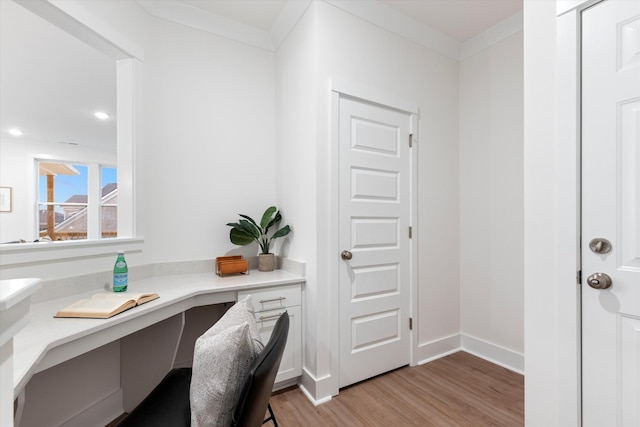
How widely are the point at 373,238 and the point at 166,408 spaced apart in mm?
1590

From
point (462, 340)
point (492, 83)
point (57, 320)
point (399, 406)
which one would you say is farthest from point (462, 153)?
point (57, 320)

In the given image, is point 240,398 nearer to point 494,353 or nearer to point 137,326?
point 137,326

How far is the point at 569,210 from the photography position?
1235 mm

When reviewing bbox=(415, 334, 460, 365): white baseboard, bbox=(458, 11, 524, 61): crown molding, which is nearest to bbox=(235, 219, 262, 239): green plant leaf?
bbox=(415, 334, 460, 365): white baseboard

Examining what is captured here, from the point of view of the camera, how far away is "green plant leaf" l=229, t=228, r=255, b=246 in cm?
229

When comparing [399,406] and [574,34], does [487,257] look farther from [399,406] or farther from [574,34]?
[574,34]

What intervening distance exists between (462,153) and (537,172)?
5.18ft

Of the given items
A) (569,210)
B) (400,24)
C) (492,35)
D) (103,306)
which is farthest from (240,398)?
(492,35)

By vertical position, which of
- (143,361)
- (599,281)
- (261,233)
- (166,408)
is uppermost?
(261,233)

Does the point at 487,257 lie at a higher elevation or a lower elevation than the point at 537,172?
lower

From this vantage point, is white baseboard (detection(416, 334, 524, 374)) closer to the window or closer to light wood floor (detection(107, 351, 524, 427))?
light wood floor (detection(107, 351, 524, 427))

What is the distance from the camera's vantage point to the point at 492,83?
2596 mm

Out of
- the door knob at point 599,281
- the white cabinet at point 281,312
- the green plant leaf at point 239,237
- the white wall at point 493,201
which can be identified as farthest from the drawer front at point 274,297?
the white wall at point 493,201

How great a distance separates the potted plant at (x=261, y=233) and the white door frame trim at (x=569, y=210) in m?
1.66
